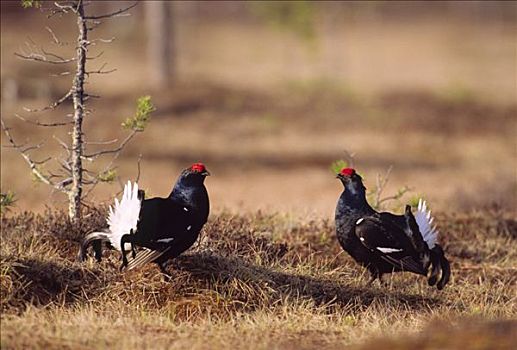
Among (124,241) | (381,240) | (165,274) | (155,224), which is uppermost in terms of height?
(155,224)

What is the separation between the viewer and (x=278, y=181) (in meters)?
18.8

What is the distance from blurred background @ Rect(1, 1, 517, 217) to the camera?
1780 centimetres

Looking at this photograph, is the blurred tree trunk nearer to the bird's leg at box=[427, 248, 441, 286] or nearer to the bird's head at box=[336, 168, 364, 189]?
the bird's head at box=[336, 168, 364, 189]

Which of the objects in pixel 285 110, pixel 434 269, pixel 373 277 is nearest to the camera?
pixel 434 269

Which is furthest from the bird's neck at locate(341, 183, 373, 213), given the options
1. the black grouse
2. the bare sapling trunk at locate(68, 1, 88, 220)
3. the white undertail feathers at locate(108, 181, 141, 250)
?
the bare sapling trunk at locate(68, 1, 88, 220)

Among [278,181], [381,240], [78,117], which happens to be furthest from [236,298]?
[278,181]

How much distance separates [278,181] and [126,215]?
38.0ft

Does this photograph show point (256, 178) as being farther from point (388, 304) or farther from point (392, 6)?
point (392, 6)

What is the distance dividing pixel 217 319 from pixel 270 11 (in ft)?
89.6

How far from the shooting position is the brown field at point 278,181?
679cm

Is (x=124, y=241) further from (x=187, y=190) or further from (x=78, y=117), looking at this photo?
(x=78, y=117)

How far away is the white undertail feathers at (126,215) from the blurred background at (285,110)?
1928mm

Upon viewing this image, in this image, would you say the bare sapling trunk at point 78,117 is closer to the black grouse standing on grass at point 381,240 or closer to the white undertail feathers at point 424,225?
the black grouse standing on grass at point 381,240

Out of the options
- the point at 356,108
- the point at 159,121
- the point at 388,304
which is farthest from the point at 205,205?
the point at 356,108
